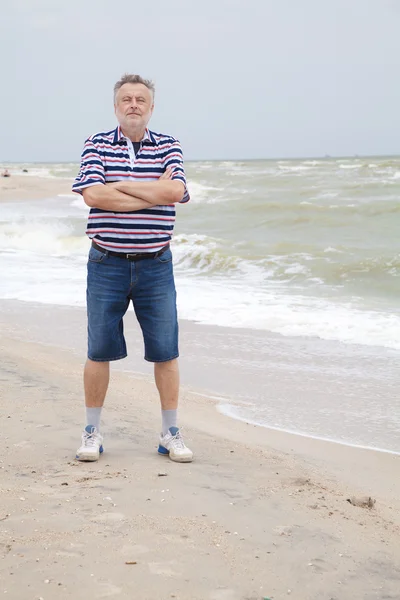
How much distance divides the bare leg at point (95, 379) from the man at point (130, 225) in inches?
2.0

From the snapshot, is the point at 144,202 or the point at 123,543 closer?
the point at 123,543

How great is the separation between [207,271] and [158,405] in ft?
25.7

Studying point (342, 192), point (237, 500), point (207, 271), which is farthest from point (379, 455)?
point (342, 192)

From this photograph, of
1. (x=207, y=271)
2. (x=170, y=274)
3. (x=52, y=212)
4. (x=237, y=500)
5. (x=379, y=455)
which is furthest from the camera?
(x=52, y=212)

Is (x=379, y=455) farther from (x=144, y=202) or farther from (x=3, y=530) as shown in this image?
(x=3, y=530)

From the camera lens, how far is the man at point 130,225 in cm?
359

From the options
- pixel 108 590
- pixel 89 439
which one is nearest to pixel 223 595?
pixel 108 590

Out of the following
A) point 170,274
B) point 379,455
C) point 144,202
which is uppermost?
point 144,202

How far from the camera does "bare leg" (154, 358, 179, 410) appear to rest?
395 centimetres

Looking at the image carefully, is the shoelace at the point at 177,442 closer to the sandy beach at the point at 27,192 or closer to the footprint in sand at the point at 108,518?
the footprint in sand at the point at 108,518

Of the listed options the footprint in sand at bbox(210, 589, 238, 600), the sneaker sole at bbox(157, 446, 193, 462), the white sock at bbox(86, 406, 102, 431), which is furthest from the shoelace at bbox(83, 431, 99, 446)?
the footprint in sand at bbox(210, 589, 238, 600)

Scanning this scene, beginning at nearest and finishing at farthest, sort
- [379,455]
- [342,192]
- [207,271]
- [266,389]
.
→ [379,455] < [266,389] < [207,271] < [342,192]

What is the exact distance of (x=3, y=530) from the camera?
283 centimetres

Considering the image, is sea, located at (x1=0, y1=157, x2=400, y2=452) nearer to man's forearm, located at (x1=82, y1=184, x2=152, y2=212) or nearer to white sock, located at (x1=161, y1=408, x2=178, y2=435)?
white sock, located at (x1=161, y1=408, x2=178, y2=435)
